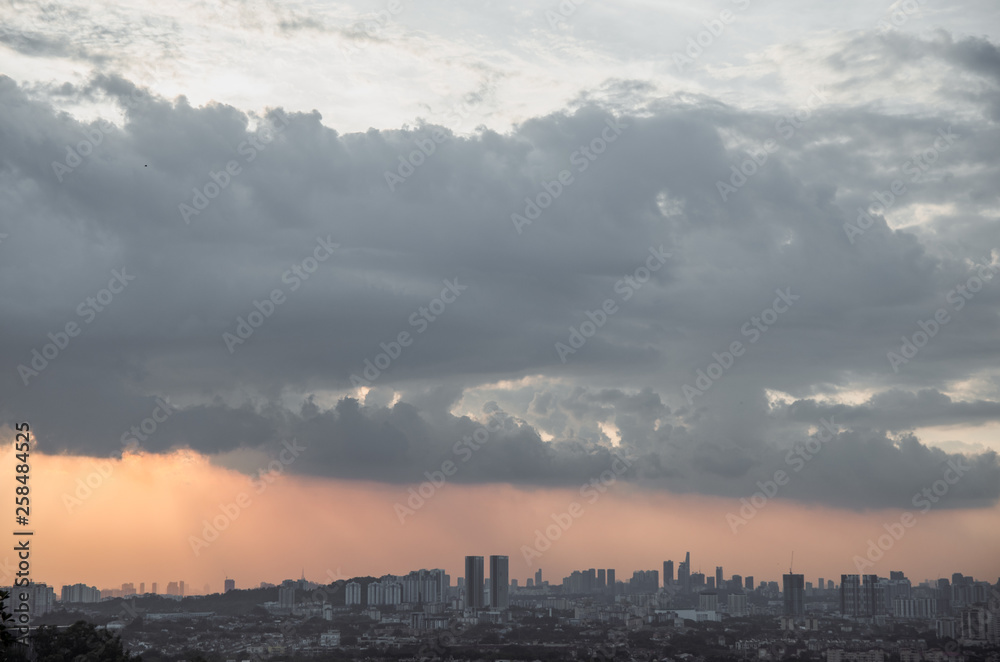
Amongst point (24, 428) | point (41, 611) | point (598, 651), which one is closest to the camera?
point (24, 428)

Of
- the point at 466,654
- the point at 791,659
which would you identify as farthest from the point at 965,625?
the point at 466,654

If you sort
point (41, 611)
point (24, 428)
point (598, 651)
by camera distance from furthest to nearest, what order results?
point (41, 611)
point (598, 651)
point (24, 428)

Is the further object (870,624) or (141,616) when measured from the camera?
(870,624)

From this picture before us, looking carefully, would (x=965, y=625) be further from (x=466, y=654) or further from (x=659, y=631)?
(x=466, y=654)

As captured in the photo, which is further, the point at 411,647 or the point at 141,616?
the point at 141,616

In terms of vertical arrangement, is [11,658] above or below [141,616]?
above

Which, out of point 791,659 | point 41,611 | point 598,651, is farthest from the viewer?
point 41,611

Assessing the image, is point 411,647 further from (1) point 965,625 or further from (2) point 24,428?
(2) point 24,428

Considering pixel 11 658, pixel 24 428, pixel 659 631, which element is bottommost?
pixel 659 631

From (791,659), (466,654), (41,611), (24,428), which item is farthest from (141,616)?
(24,428)
